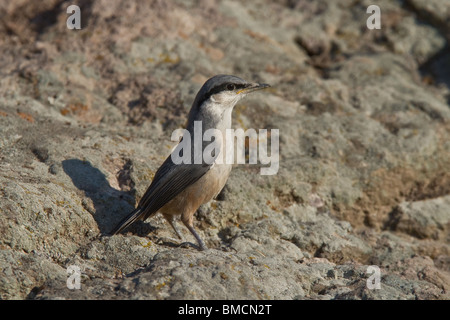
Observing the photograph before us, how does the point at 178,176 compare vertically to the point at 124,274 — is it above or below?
above

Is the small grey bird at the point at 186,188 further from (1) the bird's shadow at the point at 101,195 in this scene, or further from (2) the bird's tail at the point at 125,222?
(1) the bird's shadow at the point at 101,195

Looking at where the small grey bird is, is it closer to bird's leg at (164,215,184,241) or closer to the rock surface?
bird's leg at (164,215,184,241)

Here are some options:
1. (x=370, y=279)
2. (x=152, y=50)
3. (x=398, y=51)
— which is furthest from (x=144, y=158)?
(x=398, y=51)

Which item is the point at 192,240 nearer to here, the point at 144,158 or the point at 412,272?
the point at 144,158

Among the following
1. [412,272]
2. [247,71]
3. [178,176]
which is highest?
[247,71]

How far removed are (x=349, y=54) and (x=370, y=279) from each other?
465cm

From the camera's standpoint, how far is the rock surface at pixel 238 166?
4273 mm

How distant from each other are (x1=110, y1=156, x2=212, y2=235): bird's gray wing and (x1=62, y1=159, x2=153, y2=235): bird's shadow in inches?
11.6

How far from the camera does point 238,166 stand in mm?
5945

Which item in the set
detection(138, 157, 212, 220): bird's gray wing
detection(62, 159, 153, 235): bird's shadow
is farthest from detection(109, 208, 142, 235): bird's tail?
detection(62, 159, 153, 235): bird's shadow

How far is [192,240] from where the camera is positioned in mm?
5203

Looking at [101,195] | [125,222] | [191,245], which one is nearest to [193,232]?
[191,245]

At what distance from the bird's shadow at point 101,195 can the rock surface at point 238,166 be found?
2cm

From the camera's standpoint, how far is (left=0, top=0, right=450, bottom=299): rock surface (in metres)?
4.27
